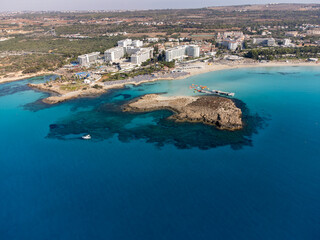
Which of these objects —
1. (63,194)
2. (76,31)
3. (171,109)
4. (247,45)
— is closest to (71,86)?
(171,109)

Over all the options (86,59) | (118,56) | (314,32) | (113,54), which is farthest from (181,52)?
(314,32)

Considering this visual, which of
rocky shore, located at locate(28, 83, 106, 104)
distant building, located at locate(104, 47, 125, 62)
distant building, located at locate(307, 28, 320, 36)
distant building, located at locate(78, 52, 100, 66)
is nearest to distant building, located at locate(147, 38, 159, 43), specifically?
distant building, located at locate(104, 47, 125, 62)

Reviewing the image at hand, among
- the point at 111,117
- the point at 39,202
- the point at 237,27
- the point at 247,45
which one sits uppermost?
the point at 237,27

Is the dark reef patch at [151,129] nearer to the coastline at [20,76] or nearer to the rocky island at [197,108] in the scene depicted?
the rocky island at [197,108]

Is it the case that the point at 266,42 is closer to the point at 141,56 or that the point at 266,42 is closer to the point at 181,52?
the point at 181,52

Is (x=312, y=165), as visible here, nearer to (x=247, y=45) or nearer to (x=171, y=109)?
(x=171, y=109)

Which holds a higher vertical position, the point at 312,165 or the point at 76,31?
the point at 76,31

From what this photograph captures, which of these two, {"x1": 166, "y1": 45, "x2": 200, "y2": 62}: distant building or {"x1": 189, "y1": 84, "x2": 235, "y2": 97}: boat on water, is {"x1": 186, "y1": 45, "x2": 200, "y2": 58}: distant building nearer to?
{"x1": 166, "y1": 45, "x2": 200, "y2": 62}: distant building
